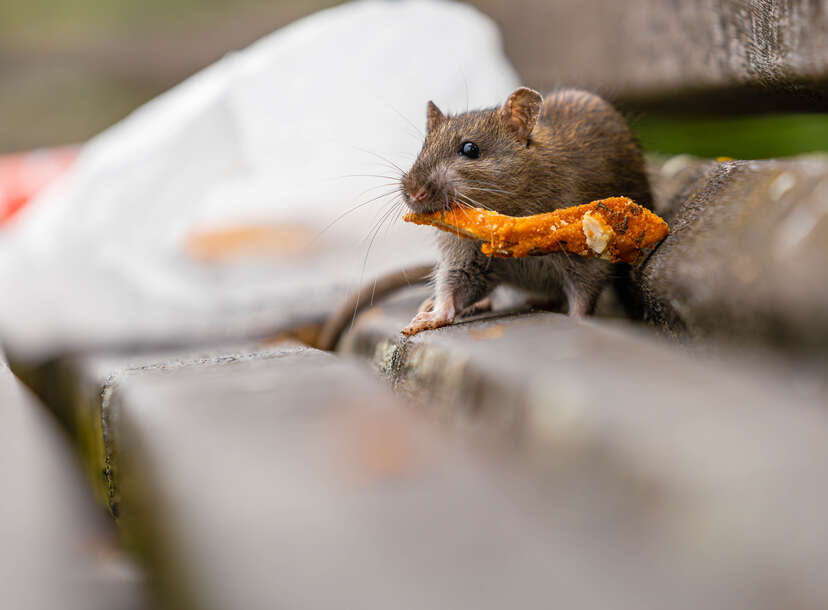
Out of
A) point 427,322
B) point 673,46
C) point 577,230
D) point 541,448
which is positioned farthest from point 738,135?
point 541,448

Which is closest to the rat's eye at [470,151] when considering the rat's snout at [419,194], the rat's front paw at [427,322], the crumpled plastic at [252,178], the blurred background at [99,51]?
the rat's snout at [419,194]

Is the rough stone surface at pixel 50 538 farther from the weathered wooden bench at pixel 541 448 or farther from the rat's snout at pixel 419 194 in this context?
the rat's snout at pixel 419 194

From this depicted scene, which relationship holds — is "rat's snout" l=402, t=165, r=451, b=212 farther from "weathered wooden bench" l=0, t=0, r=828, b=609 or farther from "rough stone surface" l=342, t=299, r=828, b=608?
"rough stone surface" l=342, t=299, r=828, b=608

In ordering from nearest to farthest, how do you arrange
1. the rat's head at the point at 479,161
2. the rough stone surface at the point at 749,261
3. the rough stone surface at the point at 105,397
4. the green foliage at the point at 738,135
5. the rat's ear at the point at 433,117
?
the rough stone surface at the point at 749,261 < the rough stone surface at the point at 105,397 < the rat's head at the point at 479,161 < the rat's ear at the point at 433,117 < the green foliage at the point at 738,135

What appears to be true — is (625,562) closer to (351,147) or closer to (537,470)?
(537,470)

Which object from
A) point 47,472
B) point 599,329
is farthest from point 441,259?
point 47,472
